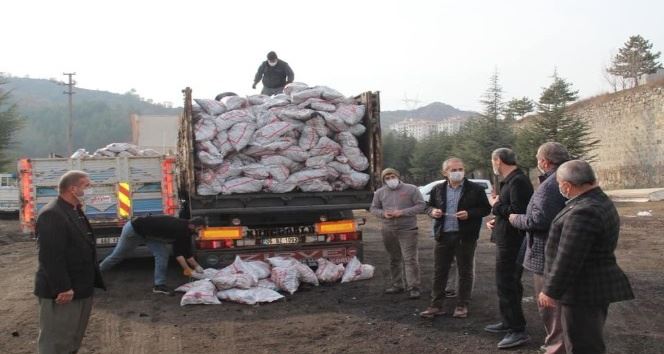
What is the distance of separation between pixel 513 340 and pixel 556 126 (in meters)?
27.1

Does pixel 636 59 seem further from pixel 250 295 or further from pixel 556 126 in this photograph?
pixel 250 295

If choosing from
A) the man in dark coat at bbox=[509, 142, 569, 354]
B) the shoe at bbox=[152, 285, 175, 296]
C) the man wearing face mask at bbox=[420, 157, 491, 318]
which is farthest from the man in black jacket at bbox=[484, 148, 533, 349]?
the shoe at bbox=[152, 285, 175, 296]

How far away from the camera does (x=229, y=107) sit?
798cm

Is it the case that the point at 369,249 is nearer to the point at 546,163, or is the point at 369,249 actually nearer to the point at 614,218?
the point at 546,163

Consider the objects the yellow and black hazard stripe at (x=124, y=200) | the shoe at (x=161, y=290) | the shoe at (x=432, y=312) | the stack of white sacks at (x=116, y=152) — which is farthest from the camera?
the stack of white sacks at (x=116, y=152)

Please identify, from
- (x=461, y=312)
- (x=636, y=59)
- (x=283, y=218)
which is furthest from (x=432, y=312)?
(x=636, y=59)

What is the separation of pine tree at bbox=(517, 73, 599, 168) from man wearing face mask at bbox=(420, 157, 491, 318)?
2540 cm

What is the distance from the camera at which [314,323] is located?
6.21m

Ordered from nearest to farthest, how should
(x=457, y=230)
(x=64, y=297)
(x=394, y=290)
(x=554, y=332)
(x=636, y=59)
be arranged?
(x=64, y=297) < (x=554, y=332) < (x=457, y=230) < (x=394, y=290) < (x=636, y=59)

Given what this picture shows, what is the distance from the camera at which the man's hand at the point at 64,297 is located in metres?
4.17

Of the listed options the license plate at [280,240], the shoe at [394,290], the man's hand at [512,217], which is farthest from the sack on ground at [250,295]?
the man's hand at [512,217]

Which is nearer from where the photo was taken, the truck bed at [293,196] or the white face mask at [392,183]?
the white face mask at [392,183]

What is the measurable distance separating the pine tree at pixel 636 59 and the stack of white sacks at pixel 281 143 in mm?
42029

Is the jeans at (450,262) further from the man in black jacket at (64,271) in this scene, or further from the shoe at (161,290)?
the shoe at (161,290)
